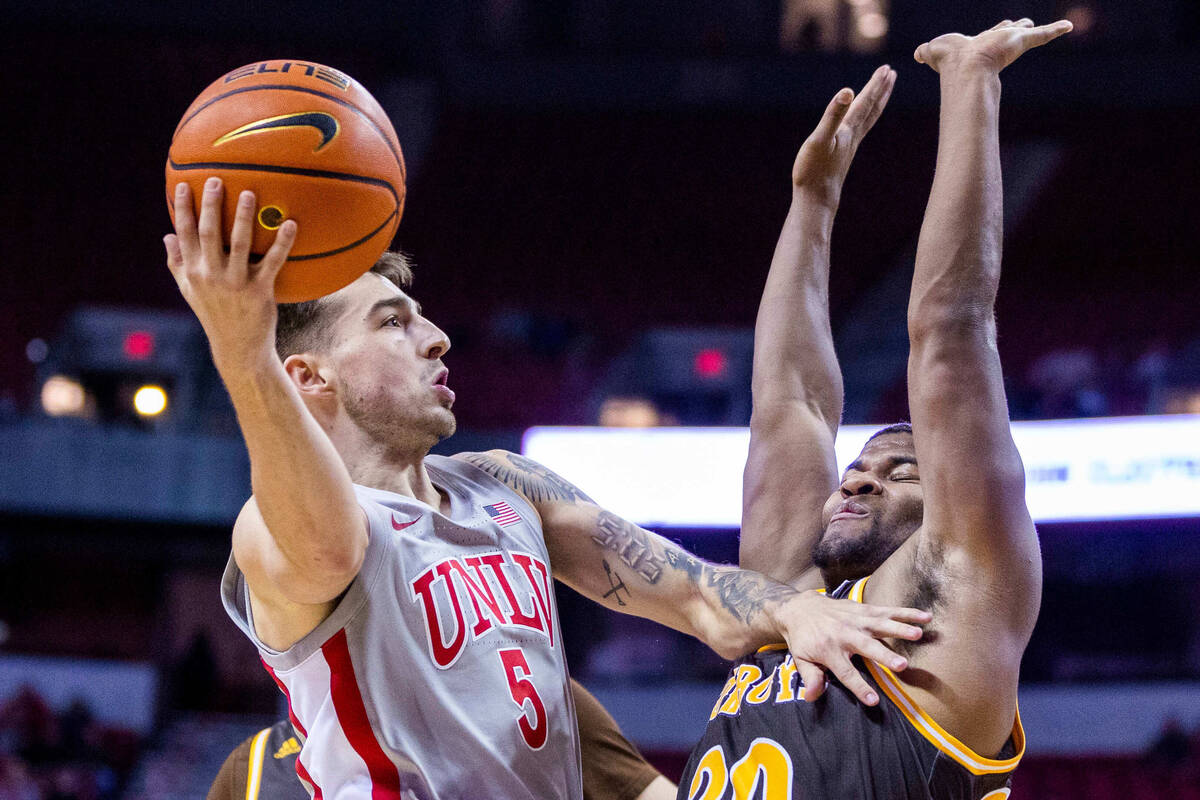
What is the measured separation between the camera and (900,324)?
1345 centimetres

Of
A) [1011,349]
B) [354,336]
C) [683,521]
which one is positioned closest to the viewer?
[354,336]

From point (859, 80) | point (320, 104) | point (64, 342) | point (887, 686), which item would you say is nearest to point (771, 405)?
point (887, 686)

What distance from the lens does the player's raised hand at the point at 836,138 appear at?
346 centimetres

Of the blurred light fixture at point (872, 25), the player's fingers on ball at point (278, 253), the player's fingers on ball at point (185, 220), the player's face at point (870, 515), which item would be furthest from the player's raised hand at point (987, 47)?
the blurred light fixture at point (872, 25)

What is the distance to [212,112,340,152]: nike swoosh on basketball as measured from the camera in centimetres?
205

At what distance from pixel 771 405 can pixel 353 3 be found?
1094 cm

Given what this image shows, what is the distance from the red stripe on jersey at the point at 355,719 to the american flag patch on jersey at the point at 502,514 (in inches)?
23.9

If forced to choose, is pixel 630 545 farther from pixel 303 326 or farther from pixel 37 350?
pixel 37 350

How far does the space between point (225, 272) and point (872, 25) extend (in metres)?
13.1

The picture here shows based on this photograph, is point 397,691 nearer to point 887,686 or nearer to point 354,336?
point 354,336

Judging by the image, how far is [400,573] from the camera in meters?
2.49

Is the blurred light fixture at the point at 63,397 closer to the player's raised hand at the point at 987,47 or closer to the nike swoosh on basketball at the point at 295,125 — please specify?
the nike swoosh on basketball at the point at 295,125

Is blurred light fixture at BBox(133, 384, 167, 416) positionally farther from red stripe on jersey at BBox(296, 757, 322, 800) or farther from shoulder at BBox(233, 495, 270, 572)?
shoulder at BBox(233, 495, 270, 572)

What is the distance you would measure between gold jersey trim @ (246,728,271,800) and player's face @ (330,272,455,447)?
154 cm
